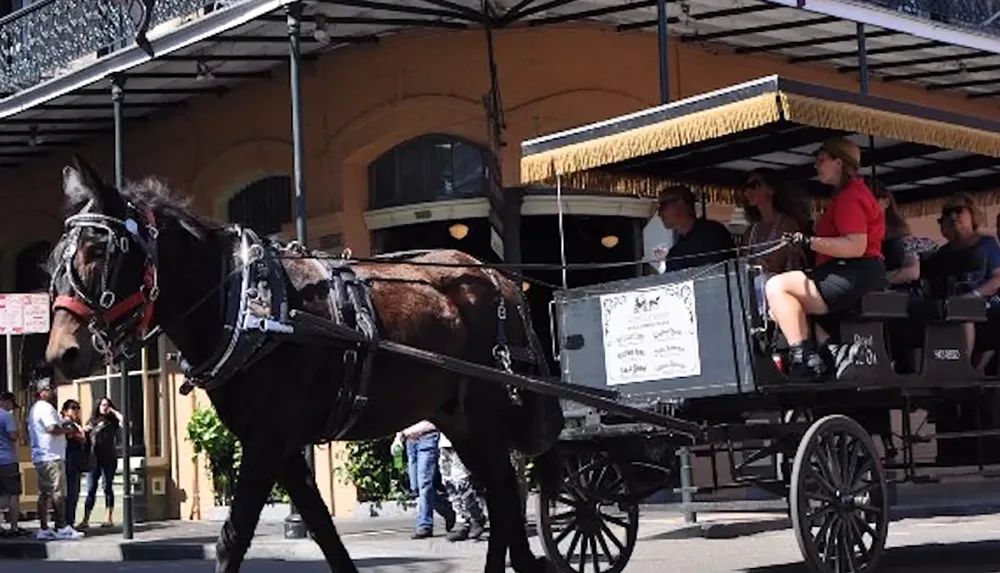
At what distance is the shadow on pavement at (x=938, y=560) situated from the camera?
944cm

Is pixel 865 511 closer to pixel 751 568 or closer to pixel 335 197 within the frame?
pixel 751 568

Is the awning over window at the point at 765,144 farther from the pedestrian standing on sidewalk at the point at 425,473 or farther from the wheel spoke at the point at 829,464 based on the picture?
the pedestrian standing on sidewalk at the point at 425,473

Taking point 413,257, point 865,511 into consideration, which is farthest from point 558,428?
point 865,511

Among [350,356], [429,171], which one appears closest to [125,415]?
[429,171]

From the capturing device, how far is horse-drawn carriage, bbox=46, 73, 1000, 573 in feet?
22.9

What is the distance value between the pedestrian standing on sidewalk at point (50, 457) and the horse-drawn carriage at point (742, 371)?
952 centimetres

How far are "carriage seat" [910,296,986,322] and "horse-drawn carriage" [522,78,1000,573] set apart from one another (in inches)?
0.4

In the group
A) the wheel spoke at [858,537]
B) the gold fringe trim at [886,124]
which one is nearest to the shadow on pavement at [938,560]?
the wheel spoke at [858,537]

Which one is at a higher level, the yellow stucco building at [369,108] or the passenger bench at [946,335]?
the yellow stucco building at [369,108]

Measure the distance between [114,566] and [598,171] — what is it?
23.3 feet

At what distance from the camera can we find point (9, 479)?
1811cm

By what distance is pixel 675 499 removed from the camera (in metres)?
16.9

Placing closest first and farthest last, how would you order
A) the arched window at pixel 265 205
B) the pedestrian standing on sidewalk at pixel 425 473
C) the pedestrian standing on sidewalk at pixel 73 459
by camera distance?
the pedestrian standing on sidewalk at pixel 425 473 → the pedestrian standing on sidewalk at pixel 73 459 → the arched window at pixel 265 205

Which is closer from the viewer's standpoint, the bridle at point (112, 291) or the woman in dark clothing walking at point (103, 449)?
the bridle at point (112, 291)
